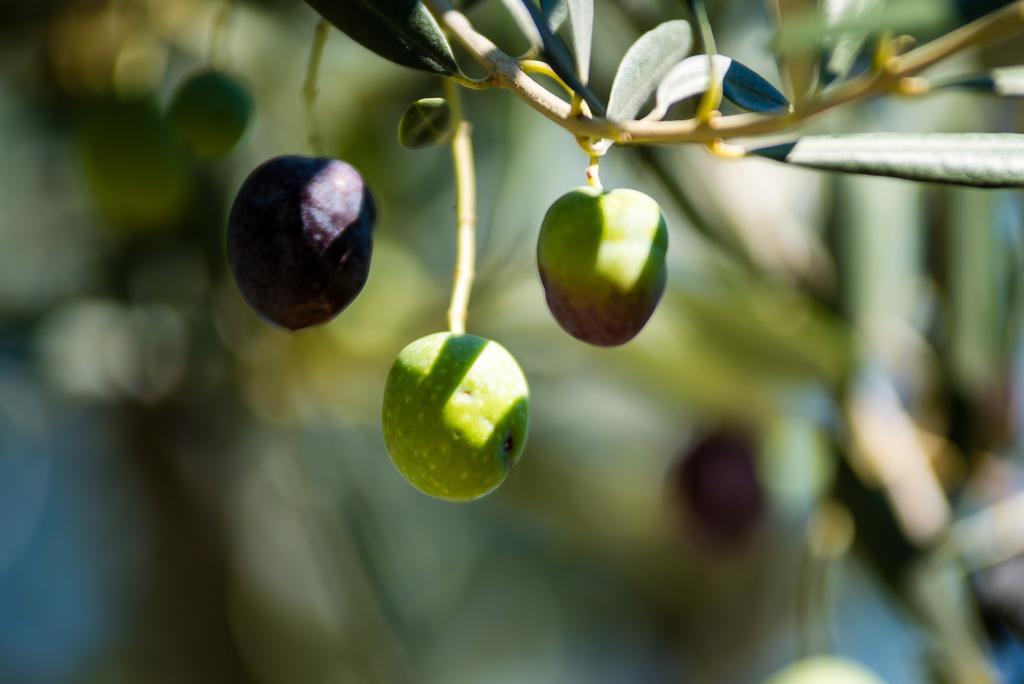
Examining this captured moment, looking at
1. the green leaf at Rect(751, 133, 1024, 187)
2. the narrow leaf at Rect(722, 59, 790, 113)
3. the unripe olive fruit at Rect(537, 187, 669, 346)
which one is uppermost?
the narrow leaf at Rect(722, 59, 790, 113)

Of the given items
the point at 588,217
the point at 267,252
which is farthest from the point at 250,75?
the point at 588,217

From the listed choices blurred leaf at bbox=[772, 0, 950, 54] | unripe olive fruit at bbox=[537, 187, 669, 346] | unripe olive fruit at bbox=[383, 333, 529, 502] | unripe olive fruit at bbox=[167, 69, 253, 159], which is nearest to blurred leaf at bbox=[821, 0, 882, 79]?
→ blurred leaf at bbox=[772, 0, 950, 54]

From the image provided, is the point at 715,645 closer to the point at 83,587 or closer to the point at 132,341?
the point at 132,341

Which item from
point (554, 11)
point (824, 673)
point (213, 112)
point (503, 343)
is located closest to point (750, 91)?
point (554, 11)

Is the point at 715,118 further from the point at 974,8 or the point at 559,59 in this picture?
the point at 974,8

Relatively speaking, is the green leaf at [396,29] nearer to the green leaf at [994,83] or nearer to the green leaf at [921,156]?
the green leaf at [921,156]

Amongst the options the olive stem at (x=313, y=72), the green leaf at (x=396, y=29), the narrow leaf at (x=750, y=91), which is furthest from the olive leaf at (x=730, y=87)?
the olive stem at (x=313, y=72)

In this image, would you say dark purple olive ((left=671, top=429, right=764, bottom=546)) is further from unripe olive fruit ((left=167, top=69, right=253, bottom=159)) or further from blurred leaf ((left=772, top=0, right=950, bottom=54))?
blurred leaf ((left=772, top=0, right=950, bottom=54))
